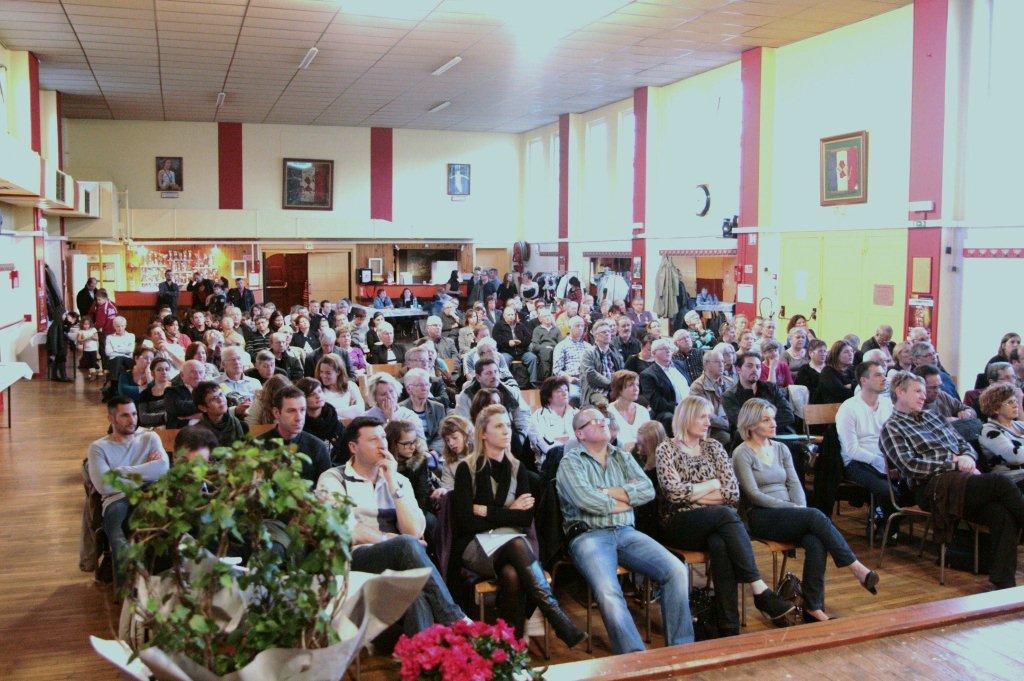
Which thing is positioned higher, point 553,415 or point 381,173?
point 381,173

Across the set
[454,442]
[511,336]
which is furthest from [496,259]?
[454,442]

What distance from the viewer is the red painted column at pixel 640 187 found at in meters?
17.1

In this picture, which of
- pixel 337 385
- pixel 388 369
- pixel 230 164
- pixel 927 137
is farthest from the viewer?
pixel 230 164

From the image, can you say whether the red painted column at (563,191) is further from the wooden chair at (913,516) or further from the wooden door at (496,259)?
the wooden chair at (913,516)

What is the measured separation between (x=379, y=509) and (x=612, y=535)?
1251 mm

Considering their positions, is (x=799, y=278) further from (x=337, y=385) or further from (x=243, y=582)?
(x=243, y=582)

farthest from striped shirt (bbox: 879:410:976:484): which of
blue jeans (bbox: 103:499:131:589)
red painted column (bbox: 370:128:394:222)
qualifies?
red painted column (bbox: 370:128:394:222)

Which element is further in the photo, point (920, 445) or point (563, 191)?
point (563, 191)

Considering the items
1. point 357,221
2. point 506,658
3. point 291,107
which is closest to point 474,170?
point 357,221

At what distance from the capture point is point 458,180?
907 inches

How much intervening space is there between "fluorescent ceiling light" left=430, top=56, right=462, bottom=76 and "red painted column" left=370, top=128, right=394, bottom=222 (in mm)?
6804

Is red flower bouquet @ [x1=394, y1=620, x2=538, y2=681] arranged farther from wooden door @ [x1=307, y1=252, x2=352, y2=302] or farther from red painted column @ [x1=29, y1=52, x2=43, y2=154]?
wooden door @ [x1=307, y1=252, x2=352, y2=302]

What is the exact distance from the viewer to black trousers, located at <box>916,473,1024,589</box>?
5668mm

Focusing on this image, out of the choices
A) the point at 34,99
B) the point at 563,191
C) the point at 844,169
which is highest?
the point at 34,99
